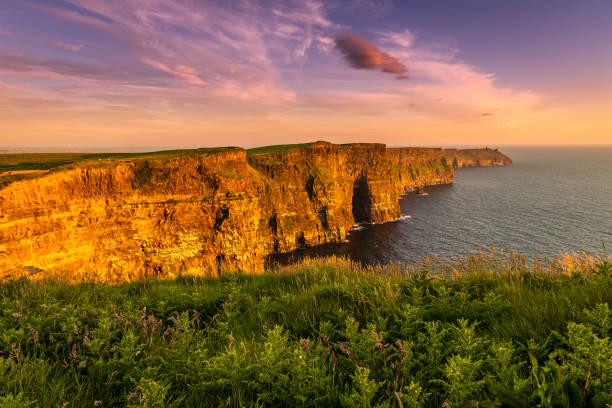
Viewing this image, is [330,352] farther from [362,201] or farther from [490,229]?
[362,201]

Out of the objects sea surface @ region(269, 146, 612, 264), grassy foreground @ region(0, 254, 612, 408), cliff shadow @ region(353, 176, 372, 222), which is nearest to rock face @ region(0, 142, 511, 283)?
grassy foreground @ region(0, 254, 612, 408)

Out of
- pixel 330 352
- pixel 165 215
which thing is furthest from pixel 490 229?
pixel 330 352

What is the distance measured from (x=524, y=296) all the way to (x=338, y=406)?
155 inches

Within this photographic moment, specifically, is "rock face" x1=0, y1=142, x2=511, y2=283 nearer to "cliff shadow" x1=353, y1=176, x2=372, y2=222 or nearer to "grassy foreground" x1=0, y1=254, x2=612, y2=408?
"grassy foreground" x1=0, y1=254, x2=612, y2=408

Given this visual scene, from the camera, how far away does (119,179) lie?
38969mm

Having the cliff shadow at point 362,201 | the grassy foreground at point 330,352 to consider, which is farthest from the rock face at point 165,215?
the cliff shadow at point 362,201

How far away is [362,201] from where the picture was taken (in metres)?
104

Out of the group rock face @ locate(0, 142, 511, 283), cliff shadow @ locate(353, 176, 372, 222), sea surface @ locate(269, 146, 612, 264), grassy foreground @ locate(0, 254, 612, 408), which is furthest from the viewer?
cliff shadow @ locate(353, 176, 372, 222)

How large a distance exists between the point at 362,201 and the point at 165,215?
2990 inches

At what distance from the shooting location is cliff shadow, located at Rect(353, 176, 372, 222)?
101250 millimetres

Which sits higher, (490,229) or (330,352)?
(330,352)

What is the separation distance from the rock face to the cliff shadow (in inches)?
871

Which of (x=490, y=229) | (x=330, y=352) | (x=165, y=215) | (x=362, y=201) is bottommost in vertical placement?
(x=490, y=229)

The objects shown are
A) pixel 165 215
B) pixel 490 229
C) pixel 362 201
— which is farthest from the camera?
pixel 362 201
